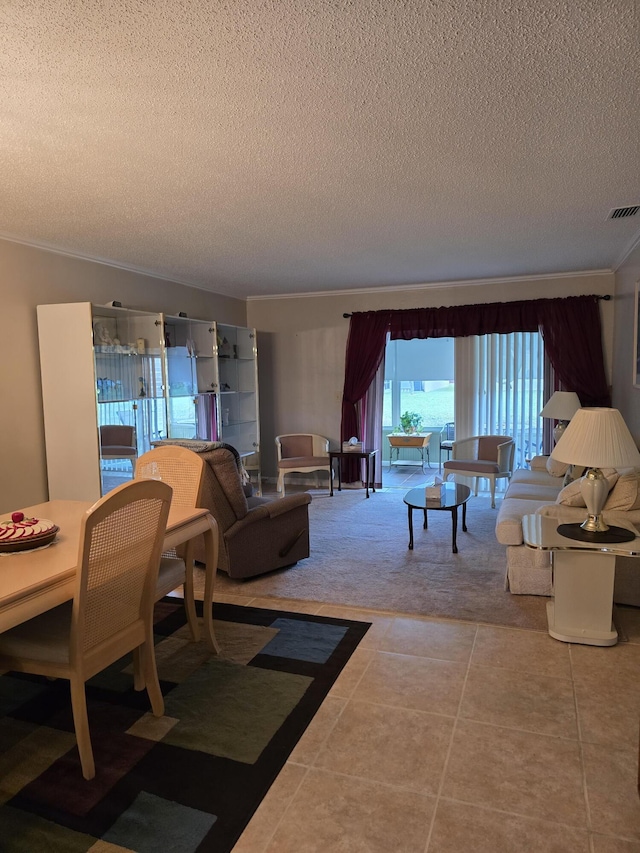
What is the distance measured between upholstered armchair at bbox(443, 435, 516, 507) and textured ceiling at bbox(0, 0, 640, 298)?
2429 mm

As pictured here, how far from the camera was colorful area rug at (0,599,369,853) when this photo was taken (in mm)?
1836

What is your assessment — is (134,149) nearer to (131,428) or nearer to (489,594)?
(131,428)

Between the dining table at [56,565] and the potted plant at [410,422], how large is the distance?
582cm

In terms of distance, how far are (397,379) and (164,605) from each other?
585 cm

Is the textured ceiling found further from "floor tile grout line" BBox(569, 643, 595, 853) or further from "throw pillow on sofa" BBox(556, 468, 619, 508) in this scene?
"floor tile grout line" BBox(569, 643, 595, 853)

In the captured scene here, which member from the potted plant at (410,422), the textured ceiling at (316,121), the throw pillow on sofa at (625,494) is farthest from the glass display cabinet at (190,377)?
the throw pillow on sofa at (625,494)

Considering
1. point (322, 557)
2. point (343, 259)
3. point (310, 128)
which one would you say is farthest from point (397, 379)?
point (310, 128)

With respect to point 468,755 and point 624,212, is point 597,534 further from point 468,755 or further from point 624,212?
point 624,212

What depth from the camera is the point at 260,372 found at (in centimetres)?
773

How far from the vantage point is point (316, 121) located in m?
2.42

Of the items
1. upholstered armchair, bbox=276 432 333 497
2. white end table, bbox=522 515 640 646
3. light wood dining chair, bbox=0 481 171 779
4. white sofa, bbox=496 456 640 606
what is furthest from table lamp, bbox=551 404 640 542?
upholstered armchair, bbox=276 432 333 497

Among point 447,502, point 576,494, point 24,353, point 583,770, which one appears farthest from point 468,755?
point 24,353

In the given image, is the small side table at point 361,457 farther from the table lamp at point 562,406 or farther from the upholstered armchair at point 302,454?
the table lamp at point 562,406

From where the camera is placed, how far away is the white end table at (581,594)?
2961mm
